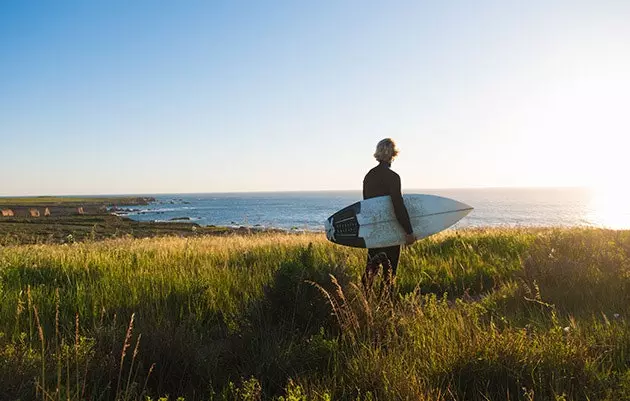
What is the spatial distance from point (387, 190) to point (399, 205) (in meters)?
0.34

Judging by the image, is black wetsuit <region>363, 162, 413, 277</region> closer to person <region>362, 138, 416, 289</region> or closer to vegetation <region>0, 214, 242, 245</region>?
person <region>362, 138, 416, 289</region>

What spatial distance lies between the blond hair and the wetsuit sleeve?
331 millimetres

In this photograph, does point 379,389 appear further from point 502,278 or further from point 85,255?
point 85,255

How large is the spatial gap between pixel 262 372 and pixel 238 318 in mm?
1116

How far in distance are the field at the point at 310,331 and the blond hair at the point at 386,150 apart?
1.89 metres

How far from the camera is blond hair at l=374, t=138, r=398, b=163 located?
5836 millimetres

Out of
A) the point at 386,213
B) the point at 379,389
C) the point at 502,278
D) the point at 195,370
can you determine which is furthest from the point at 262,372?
the point at 502,278

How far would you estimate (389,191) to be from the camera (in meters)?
5.86

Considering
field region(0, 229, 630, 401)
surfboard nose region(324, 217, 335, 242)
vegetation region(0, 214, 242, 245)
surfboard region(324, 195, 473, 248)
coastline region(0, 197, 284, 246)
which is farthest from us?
vegetation region(0, 214, 242, 245)

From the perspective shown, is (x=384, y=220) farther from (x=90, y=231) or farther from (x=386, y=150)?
(x=90, y=231)

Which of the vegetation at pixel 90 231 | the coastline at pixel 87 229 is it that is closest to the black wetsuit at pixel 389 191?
the coastline at pixel 87 229

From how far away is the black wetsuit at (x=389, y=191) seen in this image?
570 cm

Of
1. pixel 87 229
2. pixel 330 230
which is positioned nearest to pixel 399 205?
pixel 330 230

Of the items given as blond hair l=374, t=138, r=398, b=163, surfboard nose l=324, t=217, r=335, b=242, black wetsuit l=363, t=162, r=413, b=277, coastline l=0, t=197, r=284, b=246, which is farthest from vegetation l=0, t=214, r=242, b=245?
blond hair l=374, t=138, r=398, b=163
